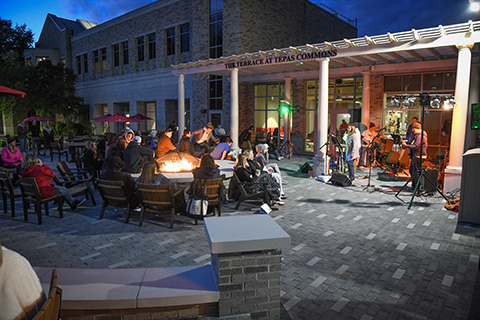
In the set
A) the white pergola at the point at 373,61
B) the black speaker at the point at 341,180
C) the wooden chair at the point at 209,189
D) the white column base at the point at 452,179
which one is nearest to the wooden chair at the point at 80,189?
the wooden chair at the point at 209,189

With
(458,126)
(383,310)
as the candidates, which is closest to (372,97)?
(458,126)

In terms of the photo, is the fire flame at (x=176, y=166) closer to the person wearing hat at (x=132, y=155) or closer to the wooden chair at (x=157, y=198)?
the person wearing hat at (x=132, y=155)

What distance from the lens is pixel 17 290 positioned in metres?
2.01

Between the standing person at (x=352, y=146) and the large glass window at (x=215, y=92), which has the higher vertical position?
the large glass window at (x=215, y=92)

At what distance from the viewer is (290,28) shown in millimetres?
22953

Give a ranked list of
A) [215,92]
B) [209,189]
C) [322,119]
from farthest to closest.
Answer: [215,92]
[322,119]
[209,189]

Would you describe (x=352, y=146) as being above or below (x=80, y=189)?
above

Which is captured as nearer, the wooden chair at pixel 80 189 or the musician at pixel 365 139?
the wooden chair at pixel 80 189

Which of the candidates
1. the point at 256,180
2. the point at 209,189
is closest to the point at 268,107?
the point at 256,180

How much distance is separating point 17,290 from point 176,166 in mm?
7280

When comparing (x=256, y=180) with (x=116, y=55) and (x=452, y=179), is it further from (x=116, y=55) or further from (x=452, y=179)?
(x=116, y=55)

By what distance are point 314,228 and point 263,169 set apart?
2657mm

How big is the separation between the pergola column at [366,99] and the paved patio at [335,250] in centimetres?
743

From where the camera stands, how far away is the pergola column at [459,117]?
910cm
